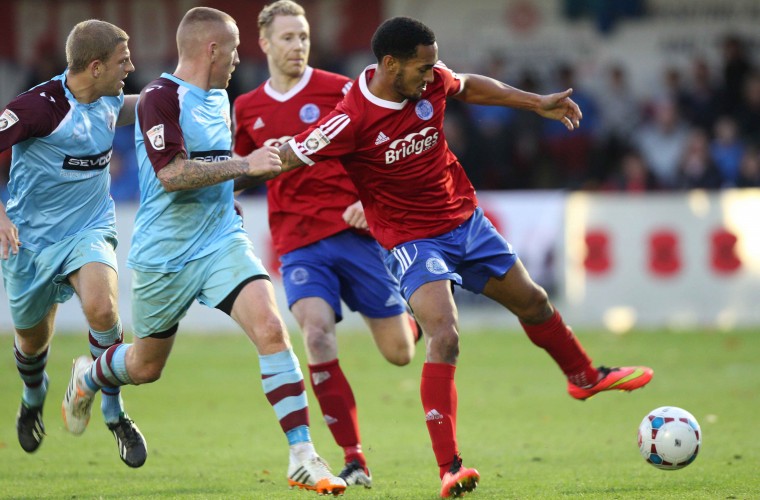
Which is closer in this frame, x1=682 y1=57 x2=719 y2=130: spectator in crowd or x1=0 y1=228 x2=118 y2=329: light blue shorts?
x1=0 y1=228 x2=118 y2=329: light blue shorts

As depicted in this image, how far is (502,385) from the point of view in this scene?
1140cm

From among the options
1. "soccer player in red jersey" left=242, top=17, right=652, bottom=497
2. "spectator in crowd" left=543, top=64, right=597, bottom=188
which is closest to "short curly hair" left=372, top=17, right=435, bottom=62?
"soccer player in red jersey" left=242, top=17, right=652, bottom=497

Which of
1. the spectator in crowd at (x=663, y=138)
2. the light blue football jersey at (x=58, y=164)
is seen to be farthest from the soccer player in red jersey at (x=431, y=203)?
the spectator in crowd at (x=663, y=138)

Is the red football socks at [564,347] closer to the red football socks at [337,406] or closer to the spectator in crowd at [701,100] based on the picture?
the red football socks at [337,406]

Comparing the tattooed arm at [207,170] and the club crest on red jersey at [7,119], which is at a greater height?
the tattooed arm at [207,170]

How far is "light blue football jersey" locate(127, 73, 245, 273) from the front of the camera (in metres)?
6.34

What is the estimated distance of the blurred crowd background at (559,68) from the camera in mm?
17078

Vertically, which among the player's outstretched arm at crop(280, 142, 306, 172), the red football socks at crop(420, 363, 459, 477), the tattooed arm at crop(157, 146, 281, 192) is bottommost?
the red football socks at crop(420, 363, 459, 477)

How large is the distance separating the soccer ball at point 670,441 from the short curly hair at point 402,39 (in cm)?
251

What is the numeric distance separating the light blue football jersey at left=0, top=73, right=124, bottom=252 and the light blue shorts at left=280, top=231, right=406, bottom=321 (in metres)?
1.27

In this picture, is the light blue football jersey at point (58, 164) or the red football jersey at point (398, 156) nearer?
the red football jersey at point (398, 156)

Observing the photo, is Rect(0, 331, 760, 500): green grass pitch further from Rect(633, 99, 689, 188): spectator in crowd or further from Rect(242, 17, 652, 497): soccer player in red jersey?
Rect(633, 99, 689, 188): spectator in crowd

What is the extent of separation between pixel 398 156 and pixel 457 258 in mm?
705

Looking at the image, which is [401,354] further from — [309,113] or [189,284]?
[189,284]
